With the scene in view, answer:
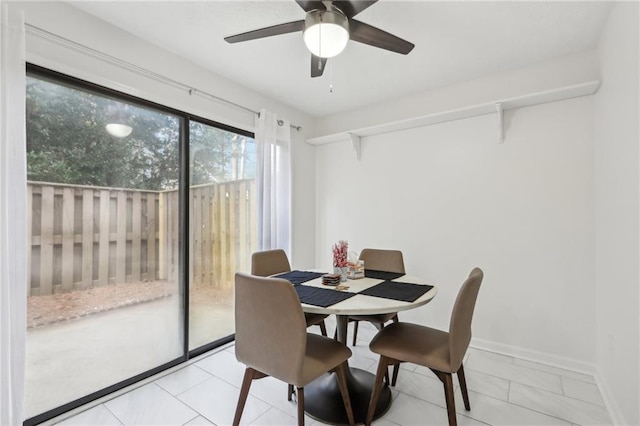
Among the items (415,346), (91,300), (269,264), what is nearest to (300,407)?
(415,346)

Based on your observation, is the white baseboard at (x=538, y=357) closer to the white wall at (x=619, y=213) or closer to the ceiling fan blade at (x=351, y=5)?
the white wall at (x=619, y=213)

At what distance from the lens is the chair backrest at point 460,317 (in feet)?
5.07

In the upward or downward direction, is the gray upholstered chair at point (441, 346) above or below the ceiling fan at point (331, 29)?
below

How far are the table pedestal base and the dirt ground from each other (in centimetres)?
133

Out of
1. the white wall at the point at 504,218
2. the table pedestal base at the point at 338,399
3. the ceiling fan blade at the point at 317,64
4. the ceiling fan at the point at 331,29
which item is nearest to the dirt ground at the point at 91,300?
the table pedestal base at the point at 338,399

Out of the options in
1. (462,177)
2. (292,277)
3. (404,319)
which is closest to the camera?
(292,277)

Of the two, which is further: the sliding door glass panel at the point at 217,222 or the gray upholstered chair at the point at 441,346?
the sliding door glass panel at the point at 217,222

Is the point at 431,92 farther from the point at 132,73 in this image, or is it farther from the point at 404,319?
the point at 132,73


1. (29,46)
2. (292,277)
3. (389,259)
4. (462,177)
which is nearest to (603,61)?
(462,177)

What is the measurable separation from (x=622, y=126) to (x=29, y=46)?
3.40m

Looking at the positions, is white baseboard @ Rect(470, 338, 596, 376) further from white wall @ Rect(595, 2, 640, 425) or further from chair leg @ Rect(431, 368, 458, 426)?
chair leg @ Rect(431, 368, 458, 426)

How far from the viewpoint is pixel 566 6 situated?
5.99 feet

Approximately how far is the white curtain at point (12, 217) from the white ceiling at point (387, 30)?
56 centimetres

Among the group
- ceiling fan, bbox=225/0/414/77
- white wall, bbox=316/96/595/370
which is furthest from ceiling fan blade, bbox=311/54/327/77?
white wall, bbox=316/96/595/370
